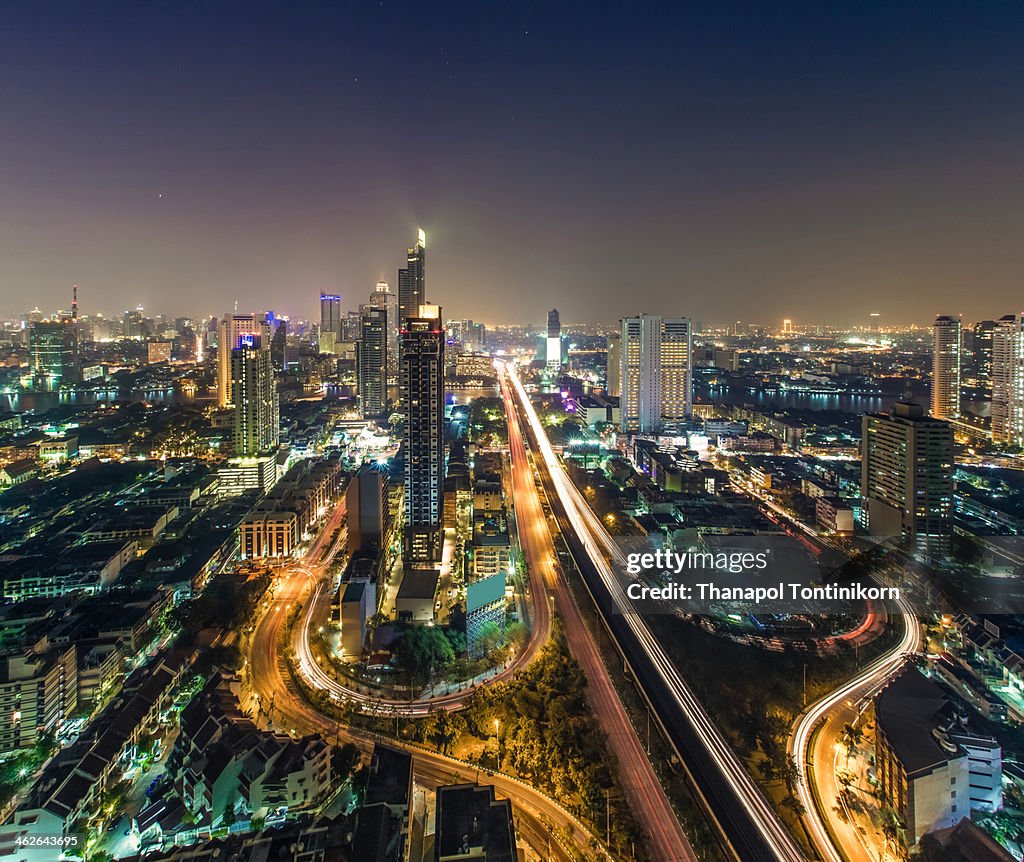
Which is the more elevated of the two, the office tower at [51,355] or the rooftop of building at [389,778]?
the office tower at [51,355]

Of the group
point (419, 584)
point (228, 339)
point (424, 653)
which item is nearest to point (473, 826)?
point (424, 653)

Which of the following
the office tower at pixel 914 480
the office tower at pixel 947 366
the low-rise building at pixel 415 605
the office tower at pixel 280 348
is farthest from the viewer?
the office tower at pixel 280 348

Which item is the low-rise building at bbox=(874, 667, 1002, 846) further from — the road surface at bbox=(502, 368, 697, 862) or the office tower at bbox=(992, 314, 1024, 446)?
the office tower at bbox=(992, 314, 1024, 446)

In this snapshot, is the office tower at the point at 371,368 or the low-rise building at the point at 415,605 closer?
the low-rise building at the point at 415,605

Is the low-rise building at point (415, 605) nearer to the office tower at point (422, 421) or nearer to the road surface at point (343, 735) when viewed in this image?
the road surface at point (343, 735)

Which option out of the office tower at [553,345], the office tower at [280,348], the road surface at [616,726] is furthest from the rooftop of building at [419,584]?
the office tower at [553,345]

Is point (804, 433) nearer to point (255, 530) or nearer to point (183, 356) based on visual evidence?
point (255, 530)

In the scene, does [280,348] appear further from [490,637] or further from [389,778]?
[389,778]
